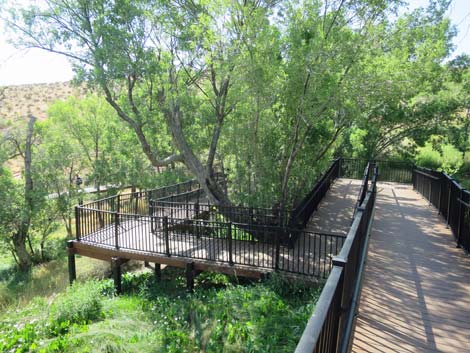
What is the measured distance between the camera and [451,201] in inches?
273

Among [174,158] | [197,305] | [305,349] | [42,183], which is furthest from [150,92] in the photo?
[305,349]

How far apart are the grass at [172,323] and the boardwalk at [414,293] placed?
51.2 inches

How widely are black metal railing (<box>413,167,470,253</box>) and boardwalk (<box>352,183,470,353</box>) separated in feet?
0.81

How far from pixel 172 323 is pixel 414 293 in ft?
14.3

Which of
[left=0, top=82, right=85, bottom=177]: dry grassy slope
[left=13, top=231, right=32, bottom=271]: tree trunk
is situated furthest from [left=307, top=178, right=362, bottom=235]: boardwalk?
[left=0, top=82, right=85, bottom=177]: dry grassy slope

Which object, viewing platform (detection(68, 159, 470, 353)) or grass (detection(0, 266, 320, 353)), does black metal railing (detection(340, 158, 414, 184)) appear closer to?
viewing platform (detection(68, 159, 470, 353))

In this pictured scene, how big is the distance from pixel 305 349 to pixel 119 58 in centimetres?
914

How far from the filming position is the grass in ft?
16.4

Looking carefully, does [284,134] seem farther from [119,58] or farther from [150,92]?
[119,58]

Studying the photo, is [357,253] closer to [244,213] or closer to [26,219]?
[244,213]

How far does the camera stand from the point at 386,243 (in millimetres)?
6211

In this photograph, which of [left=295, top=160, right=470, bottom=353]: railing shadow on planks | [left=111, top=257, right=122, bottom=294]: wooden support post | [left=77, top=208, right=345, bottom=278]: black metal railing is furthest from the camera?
[left=111, top=257, right=122, bottom=294]: wooden support post

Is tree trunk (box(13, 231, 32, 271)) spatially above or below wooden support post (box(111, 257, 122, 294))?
below

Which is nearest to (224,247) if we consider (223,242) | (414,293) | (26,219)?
(223,242)
